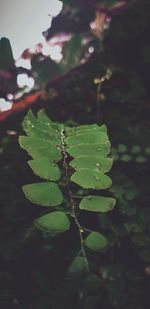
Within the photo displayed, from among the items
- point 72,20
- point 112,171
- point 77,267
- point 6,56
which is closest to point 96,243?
point 77,267

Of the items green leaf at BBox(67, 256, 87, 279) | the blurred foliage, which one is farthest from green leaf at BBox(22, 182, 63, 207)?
the blurred foliage

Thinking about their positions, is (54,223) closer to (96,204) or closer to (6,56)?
(96,204)

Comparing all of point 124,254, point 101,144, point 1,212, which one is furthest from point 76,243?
point 101,144

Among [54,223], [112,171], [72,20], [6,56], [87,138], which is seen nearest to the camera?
[54,223]

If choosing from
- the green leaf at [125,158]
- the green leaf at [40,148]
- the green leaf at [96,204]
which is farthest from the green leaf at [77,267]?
the green leaf at [125,158]

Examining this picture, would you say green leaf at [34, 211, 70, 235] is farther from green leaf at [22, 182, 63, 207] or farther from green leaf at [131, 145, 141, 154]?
green leaf at [131, 145, 141, 154]

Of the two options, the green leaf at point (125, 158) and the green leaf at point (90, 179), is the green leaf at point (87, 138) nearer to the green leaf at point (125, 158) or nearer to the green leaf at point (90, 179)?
the green leaf at point (90, 179)
